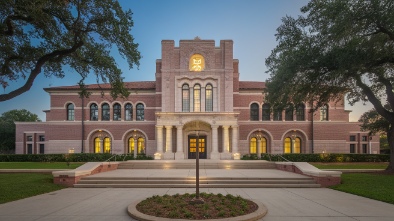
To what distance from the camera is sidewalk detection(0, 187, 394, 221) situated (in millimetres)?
7705

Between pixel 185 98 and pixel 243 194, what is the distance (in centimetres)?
1982

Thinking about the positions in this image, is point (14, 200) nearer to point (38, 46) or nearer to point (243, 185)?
point (38, 46)

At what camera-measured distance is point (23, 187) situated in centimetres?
1216

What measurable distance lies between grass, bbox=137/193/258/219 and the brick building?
20.2 metres

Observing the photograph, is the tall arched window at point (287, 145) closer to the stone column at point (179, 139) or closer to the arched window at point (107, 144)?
the stone column at point (179, 139)

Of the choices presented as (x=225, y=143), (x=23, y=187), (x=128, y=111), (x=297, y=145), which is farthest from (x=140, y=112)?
(x=23, y=187)

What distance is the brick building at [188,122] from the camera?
98.2ft

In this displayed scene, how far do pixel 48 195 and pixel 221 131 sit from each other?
20932 millimetres

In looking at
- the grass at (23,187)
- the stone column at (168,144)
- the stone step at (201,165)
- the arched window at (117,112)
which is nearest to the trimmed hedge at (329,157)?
the stone step at (201,165)

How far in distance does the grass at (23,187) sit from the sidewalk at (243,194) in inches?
23.5

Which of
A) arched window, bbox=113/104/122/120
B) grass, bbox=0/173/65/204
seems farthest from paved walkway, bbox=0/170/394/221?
arched window, bbox=113/104/122/120

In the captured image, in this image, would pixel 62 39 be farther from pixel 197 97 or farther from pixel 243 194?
pixel 197 97

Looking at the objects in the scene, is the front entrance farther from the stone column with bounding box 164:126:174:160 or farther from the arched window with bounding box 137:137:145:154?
the arched window with bounding box 137:137:145:154

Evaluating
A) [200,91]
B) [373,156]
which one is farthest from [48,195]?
[373,156]
